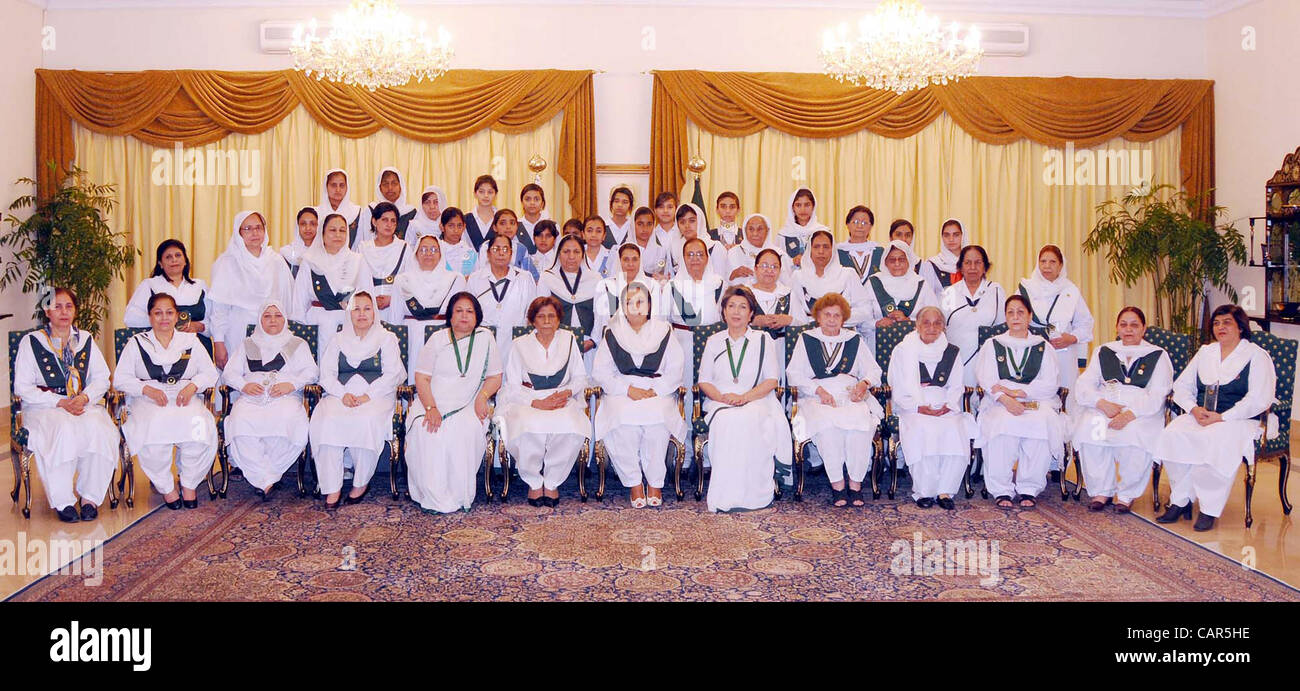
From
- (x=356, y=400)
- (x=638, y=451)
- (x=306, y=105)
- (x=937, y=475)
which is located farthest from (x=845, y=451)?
(x=306, y=105)

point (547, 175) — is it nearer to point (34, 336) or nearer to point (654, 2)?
point (654, 2)

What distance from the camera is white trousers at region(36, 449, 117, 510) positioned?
5.68 m

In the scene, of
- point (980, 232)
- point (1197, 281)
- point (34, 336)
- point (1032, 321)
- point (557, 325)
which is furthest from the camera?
point (980, 232)

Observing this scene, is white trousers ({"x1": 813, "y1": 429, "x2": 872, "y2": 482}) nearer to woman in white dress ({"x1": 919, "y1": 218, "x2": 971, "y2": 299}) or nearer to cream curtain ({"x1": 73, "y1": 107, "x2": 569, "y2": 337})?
woman in white dress ({"x1": 919, "y1": 218, "x2": 971, "y2": 299})

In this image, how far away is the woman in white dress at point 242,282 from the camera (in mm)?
→ 7031

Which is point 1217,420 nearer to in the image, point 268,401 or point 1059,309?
point 1059,309

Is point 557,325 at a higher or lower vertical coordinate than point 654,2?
lower

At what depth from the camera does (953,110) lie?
9.80m

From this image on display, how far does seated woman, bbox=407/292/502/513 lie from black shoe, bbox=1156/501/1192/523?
12.8 feet

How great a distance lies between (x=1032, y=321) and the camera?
281 inches

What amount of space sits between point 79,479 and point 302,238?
2258 mm

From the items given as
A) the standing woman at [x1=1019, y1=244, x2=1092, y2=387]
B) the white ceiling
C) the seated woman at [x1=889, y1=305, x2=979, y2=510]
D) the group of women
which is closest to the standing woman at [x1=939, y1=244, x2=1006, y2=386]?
the group of women

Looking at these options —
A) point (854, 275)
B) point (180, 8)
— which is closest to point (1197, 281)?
point (854, 275)

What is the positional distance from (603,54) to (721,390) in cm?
452
